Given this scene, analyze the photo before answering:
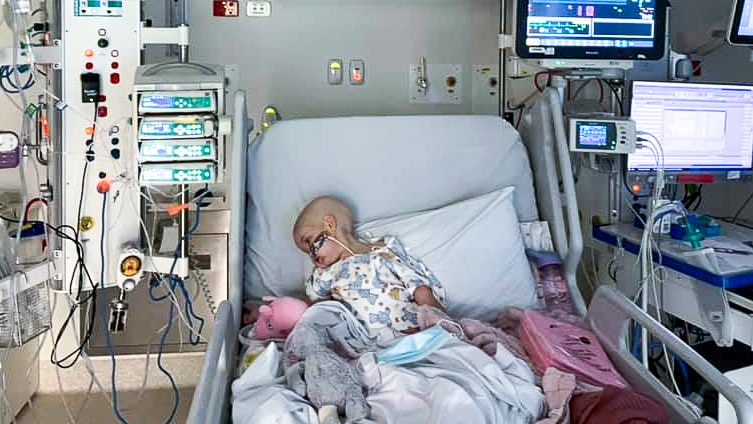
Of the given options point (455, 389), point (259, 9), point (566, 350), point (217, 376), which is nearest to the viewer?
point (455, 389)

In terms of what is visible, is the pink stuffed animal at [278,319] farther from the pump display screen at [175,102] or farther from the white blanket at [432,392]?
the pump display screen at [175,102]

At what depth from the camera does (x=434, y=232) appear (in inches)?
68.5

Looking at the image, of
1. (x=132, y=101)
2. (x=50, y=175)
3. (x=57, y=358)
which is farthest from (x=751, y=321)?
(x=57, y=358)

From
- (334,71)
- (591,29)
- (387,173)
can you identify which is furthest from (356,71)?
(591,29)

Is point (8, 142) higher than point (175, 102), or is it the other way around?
point (175, 102)

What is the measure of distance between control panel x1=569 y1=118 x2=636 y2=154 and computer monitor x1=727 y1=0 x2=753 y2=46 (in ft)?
1.54

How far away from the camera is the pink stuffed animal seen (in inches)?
60.5

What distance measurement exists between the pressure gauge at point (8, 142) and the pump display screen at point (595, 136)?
5.20 ft

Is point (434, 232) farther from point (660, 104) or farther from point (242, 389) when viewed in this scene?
point (660, 104)

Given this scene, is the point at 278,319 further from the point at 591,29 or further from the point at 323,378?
Answer: the point at 591,29

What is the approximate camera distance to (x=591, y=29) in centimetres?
199

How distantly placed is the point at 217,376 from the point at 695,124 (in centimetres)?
181

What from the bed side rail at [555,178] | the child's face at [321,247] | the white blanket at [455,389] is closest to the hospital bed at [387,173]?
the bed side rail at [555,178]

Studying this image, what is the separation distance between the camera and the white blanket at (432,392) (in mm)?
1127
